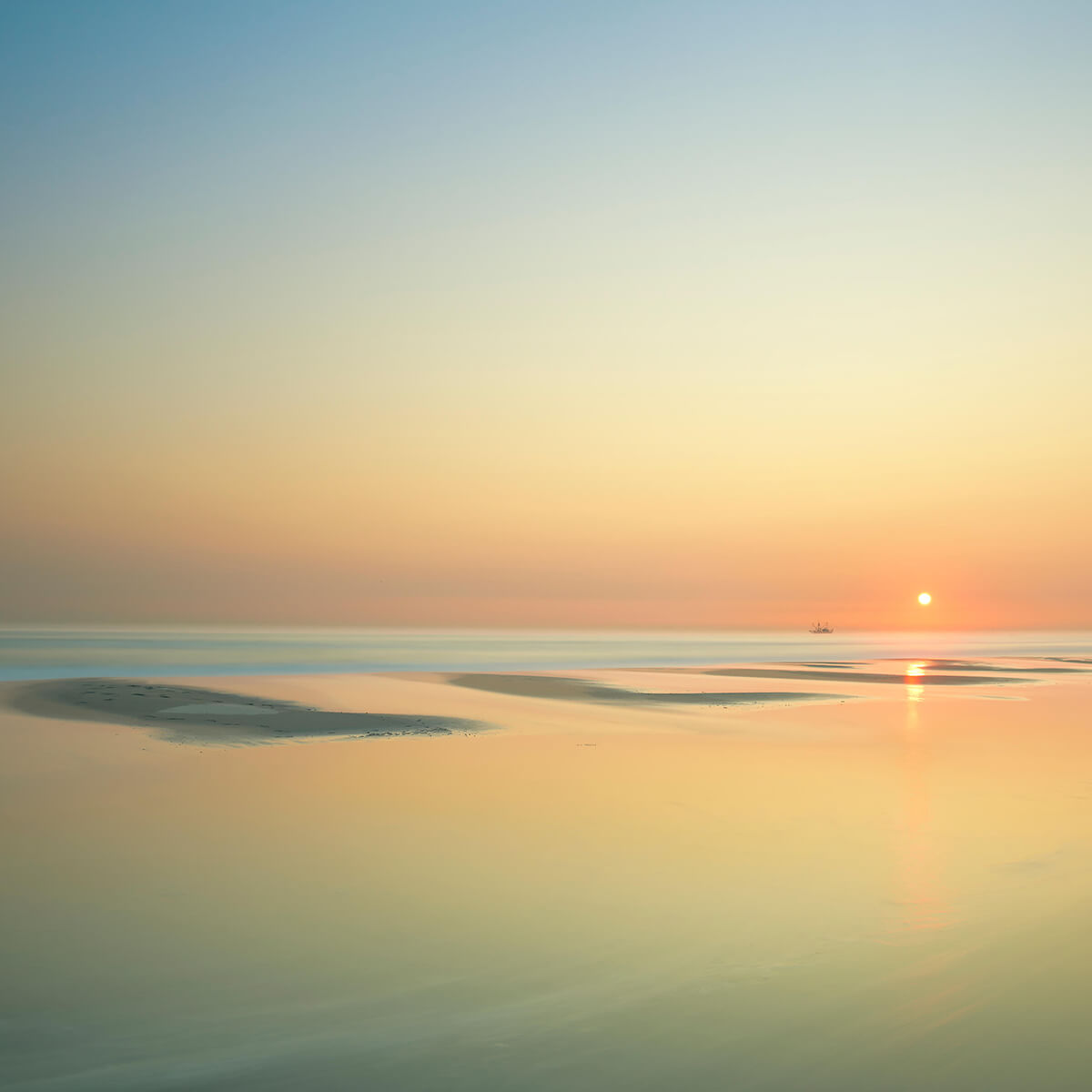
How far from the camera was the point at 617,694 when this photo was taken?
33750 mm

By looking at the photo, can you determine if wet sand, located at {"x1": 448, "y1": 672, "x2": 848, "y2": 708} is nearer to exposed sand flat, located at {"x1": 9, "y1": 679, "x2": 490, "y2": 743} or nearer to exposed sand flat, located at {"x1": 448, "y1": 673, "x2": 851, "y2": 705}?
exposed sand flat, located at {"x1": 448, "y1": 673, "x2": 851, "y2": 705}

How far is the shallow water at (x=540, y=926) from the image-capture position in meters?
5.85

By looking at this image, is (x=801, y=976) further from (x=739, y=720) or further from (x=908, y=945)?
(x=739, y=720)

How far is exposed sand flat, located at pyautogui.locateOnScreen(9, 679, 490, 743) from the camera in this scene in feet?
69.7

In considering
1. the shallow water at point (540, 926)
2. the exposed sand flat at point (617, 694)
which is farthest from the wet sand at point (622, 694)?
the shallow water at point (540, 926)

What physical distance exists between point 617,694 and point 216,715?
14446mm

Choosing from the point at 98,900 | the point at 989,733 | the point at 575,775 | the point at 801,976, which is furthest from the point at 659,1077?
the point at 989,733

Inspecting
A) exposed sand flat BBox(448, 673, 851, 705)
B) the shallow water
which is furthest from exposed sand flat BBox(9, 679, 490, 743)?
exposed sand flat BBox(448, 673, 851, 705)

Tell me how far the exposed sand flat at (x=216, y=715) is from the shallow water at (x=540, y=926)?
14.7 feet

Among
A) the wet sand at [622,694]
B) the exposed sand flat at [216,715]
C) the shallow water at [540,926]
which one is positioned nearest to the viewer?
the shallow water at [540,926]

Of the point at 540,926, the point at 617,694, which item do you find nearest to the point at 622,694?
the point at 617,694

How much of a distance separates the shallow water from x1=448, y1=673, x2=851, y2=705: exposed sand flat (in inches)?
566

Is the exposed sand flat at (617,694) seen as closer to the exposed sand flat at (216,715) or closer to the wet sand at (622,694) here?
the wet sand at (622,694)

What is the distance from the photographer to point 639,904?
895cm
